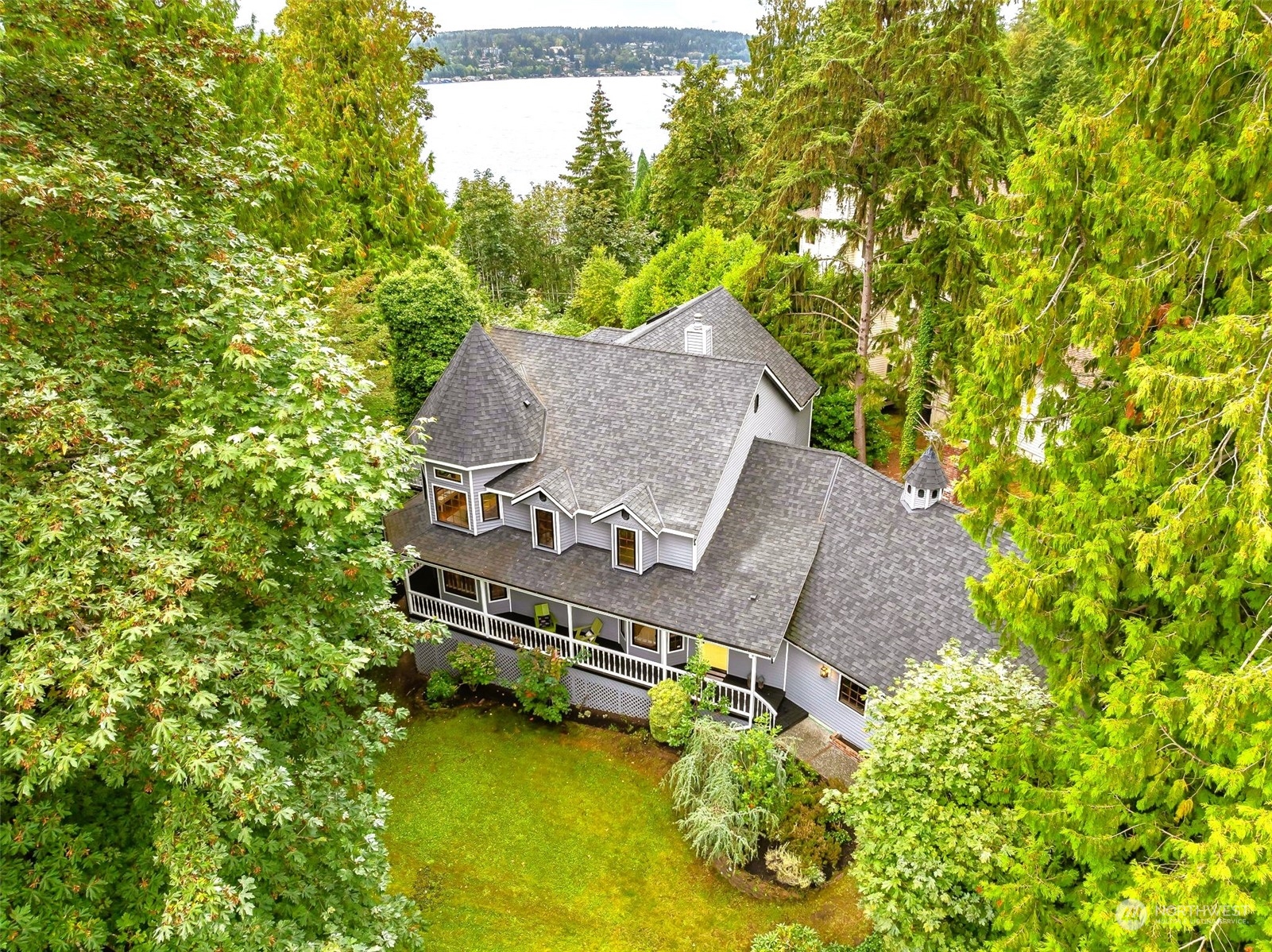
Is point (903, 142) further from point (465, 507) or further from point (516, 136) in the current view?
point (516, 136)

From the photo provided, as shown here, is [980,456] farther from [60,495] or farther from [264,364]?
[60,495]

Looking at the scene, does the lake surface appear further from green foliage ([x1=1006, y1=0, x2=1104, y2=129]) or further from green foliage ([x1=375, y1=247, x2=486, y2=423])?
green foliage ([x1=1006, y1=0, x2=1104, y2=129])

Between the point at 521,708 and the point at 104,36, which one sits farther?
the point at 521,708

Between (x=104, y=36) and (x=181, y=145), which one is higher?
(x=104, y=36)

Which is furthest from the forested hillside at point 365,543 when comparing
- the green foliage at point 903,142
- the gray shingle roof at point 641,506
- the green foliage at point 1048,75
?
the green foliage at point 1048,75

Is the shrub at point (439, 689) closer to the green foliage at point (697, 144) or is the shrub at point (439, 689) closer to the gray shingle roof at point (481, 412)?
the gray shingle roof at point (481, 412)

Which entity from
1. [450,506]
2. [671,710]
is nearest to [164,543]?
[671,710]

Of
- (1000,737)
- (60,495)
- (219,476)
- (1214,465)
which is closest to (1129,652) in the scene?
(1214,465)

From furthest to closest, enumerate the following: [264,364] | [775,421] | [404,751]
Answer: [775,421] → [404,751] → [264,364]
